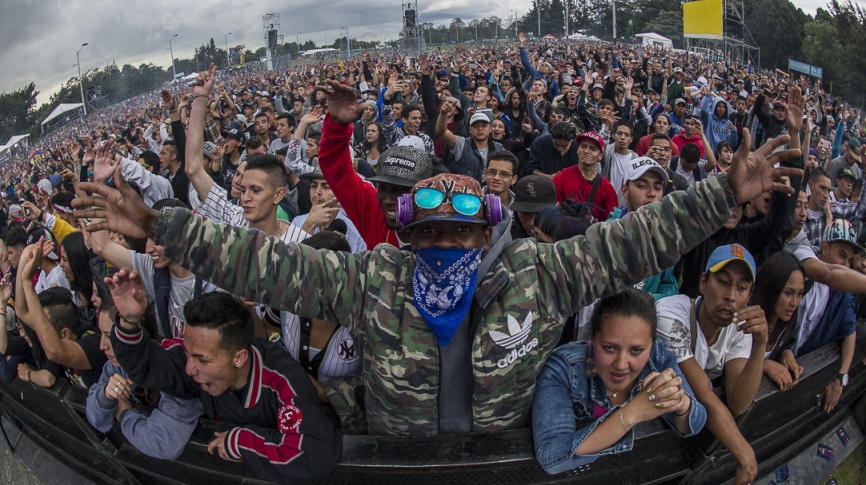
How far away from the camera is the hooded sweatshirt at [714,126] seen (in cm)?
938

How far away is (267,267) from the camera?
193 centimetres

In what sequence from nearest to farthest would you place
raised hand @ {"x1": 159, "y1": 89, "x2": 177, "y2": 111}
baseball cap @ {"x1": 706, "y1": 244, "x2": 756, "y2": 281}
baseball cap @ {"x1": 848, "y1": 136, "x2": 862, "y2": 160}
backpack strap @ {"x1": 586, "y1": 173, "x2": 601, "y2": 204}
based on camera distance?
1. baseball cap @ {"x1": 706, "y1": 244, "x2": 756, "y2": 281}
2. raised hand @ {"x1": 159, "y1": 89, "x2": 177, "y2": 111}
3. backpack strap @ {"x1": 586, "y1": 173, "x2": 601, "y2": 204}
4. baseball cap @ {"x1": 848, "y1": 136, "x2": 862, "y2": 160}

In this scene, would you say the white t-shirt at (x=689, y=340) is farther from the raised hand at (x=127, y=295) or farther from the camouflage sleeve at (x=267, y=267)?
the raised hand at (x=127, y=295)

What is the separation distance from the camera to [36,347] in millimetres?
3430

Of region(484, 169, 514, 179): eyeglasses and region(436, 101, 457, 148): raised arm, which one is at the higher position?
region(436, 101, 457, 148): raised arm

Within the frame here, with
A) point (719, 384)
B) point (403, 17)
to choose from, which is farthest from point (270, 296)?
Answer: point (403, 17)

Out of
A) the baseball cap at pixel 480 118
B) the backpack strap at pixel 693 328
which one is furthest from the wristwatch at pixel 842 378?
the baseball cap at pixel 480 118

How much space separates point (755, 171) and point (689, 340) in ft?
2.85

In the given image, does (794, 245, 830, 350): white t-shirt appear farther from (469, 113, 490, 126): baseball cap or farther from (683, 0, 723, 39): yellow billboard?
(683, 0, 723, 39): yellow billboard

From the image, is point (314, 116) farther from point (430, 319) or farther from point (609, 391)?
point (609, 391)

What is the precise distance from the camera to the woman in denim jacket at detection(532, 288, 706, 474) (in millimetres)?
1964

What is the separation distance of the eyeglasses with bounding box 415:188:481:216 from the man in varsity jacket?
0.97 metres

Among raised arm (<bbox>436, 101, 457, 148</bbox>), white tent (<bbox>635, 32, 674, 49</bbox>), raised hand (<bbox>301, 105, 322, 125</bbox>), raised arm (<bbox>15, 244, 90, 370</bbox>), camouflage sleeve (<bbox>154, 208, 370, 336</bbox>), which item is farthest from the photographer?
white tent (<bbox>635, 32, 674, 49</bbox>)

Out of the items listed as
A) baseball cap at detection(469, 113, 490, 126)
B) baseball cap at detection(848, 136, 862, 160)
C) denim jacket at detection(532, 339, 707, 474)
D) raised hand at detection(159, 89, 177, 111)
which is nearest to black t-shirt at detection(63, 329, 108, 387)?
raised hand at detection(159, 89, 177, 111)
